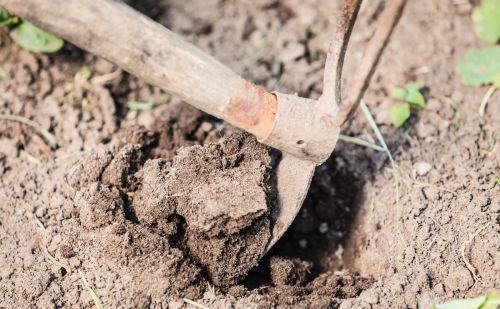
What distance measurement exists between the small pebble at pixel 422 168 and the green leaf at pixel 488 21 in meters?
0.80

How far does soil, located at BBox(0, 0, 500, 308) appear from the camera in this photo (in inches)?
76.1

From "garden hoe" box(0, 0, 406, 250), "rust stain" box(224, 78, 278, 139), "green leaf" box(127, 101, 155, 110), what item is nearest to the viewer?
"garden hoe" box(0, 0, 406, 250)

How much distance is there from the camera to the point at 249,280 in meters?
2.14

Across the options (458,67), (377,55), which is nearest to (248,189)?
(377,55)

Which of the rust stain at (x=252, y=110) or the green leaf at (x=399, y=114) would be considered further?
the green leaf at (x=399, y=114)

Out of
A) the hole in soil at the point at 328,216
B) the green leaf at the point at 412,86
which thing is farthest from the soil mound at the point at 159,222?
the green leaf at the point at 412,86

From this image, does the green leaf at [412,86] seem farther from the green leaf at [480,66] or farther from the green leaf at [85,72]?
the green leaf at [85,72]

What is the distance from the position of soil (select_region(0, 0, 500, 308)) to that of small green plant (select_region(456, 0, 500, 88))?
5 centimetres

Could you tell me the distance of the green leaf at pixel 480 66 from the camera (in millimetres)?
2539

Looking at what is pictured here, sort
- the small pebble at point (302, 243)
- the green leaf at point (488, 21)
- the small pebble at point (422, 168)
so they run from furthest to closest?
1. the green leaf at point (488, 21)
2. the small pebble at point (302, 243)
3. the small pebble at point (422, 168)

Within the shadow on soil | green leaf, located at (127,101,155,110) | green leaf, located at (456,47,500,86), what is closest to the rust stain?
the shadow on soil

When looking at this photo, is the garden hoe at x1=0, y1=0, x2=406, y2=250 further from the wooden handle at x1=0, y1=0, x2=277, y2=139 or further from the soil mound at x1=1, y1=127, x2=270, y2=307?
the soil mound at x1=1, y1=127, x2=270, y2=307

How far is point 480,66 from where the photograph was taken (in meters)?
2.58

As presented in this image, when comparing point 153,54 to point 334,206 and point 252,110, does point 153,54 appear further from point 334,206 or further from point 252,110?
point 334,206
